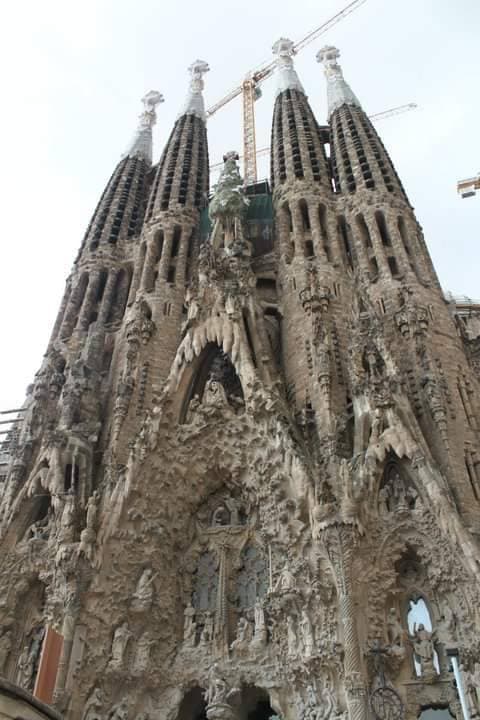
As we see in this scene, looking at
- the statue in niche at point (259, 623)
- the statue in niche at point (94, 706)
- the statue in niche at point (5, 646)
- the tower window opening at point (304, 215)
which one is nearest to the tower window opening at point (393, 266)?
the tower window opening at point (304, 215)

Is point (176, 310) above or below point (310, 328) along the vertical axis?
above

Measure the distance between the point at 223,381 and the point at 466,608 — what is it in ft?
23.8

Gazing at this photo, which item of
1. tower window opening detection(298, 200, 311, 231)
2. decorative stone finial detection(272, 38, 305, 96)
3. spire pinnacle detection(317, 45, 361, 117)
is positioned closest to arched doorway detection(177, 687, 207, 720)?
tower window opening detection(298, 200, 311, 231)

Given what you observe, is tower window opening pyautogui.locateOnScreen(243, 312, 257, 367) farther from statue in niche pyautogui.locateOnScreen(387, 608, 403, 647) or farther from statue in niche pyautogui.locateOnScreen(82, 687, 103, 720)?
statue in niche pyautogui.locateOnScreen(82, 687, 103, 720)

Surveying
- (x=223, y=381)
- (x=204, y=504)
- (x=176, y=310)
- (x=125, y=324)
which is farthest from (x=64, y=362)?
(x=204, y=504)

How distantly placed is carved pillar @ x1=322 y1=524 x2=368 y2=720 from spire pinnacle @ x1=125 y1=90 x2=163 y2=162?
20312 mm

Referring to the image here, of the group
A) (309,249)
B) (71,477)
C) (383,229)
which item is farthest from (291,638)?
(383,229)

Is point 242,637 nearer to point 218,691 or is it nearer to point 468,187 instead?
point 218,691

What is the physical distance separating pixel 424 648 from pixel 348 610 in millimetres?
1530

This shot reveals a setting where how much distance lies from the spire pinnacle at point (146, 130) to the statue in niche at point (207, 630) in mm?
19724

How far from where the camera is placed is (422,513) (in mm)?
11406

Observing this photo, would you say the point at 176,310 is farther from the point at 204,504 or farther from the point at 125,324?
the point at 204,504

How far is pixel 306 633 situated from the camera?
35.1 feet

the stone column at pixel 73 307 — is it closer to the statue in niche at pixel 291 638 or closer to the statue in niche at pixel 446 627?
the statue in niche at pixel 291 638
